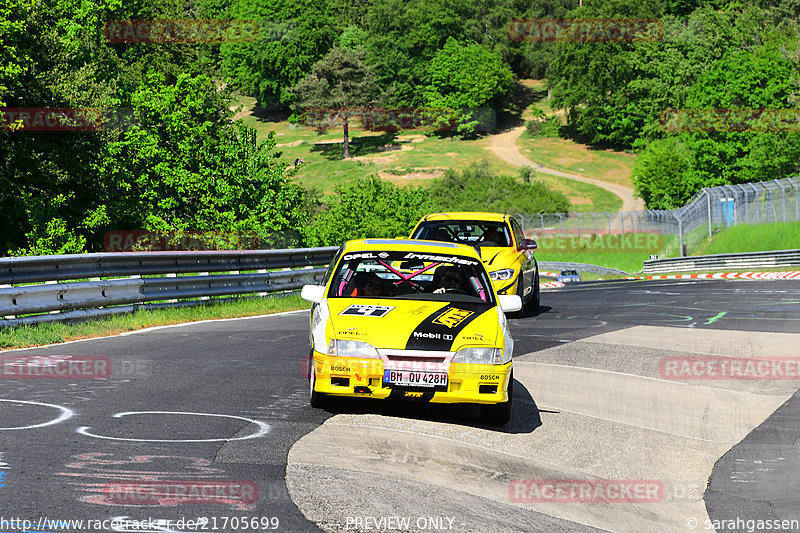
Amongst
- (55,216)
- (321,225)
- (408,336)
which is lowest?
(321,225)

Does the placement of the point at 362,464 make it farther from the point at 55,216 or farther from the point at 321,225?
the point at 321,225

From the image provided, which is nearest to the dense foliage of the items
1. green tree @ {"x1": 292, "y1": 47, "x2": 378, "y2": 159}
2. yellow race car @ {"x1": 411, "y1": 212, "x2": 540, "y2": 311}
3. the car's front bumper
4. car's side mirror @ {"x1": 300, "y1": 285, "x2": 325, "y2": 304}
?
green tree @ {"x1": 292, "y1": 47, "x2": 378, "y2": 159}

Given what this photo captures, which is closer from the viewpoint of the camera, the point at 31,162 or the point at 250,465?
the point at 250,465

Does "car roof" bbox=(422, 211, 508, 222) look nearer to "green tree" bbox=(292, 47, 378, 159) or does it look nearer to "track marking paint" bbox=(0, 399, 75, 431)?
"track marking paint" bbox=(0, 399, 75, 431)

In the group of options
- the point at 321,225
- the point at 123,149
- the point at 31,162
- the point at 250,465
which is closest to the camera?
the point at 250,465

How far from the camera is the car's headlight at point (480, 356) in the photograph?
24.8ft

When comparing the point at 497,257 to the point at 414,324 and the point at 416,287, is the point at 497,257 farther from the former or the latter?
the point at 414,324

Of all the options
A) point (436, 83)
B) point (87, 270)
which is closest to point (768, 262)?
point (87, 270)

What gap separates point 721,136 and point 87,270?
6491 centimetres

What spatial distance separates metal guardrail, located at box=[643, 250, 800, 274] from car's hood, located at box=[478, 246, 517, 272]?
2710 centimetres

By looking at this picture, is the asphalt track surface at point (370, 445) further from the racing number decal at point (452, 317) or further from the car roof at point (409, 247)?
the car roof at point (409, 247)

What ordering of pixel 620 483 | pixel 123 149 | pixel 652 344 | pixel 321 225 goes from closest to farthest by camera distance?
pixel 620 483, pixel 652 344, pixel 123 149, pixel 321 225

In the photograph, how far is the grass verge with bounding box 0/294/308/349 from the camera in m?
12.6

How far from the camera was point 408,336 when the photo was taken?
763 cm
